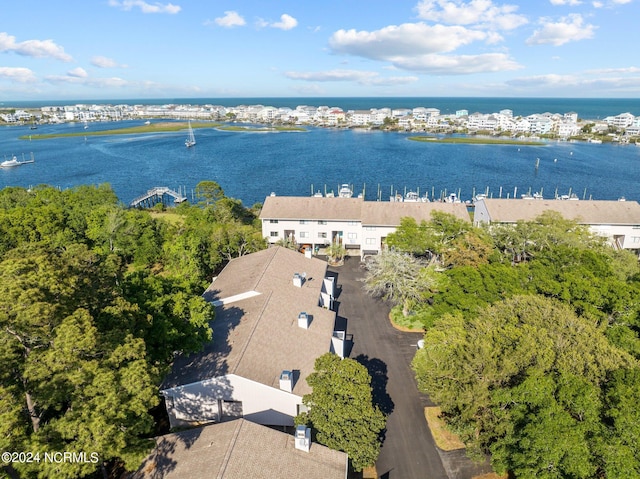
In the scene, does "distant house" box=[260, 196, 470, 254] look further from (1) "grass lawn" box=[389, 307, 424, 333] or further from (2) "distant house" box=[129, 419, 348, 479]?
(2) "distant house" box=[129, 419, 348, 479]

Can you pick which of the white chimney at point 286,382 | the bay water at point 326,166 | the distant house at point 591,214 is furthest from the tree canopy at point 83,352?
the bay water at point 326,166

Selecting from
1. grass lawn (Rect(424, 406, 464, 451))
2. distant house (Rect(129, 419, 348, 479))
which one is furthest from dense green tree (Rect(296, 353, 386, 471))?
grass lawn (Rect(424, 406, 464, 451))

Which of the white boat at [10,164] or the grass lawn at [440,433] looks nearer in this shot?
the grass lawn at [440,433]

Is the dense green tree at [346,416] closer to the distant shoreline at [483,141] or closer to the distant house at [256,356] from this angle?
the distant house at [256,356]

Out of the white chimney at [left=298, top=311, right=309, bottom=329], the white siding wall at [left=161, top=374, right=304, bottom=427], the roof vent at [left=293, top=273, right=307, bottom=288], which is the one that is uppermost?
the roof vent at [left=293, top=273, right=307, bottom=288]

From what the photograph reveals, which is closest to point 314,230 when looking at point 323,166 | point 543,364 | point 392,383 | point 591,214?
point 392,383

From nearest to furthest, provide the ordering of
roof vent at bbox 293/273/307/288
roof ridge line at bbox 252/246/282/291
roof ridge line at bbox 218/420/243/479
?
roof ridge line at bbox 218/420/243/479, roof ridge line at bbox 252/246/282/291, roof vent at bbox 293/273/307/288

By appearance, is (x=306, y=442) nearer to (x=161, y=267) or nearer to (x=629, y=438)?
(x=629, y=438)

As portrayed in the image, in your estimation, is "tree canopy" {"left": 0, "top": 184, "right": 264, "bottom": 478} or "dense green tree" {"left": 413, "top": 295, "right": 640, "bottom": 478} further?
"dense green tree" {"left": 413, "top": 295, "right": 640, "bottom": 478}
